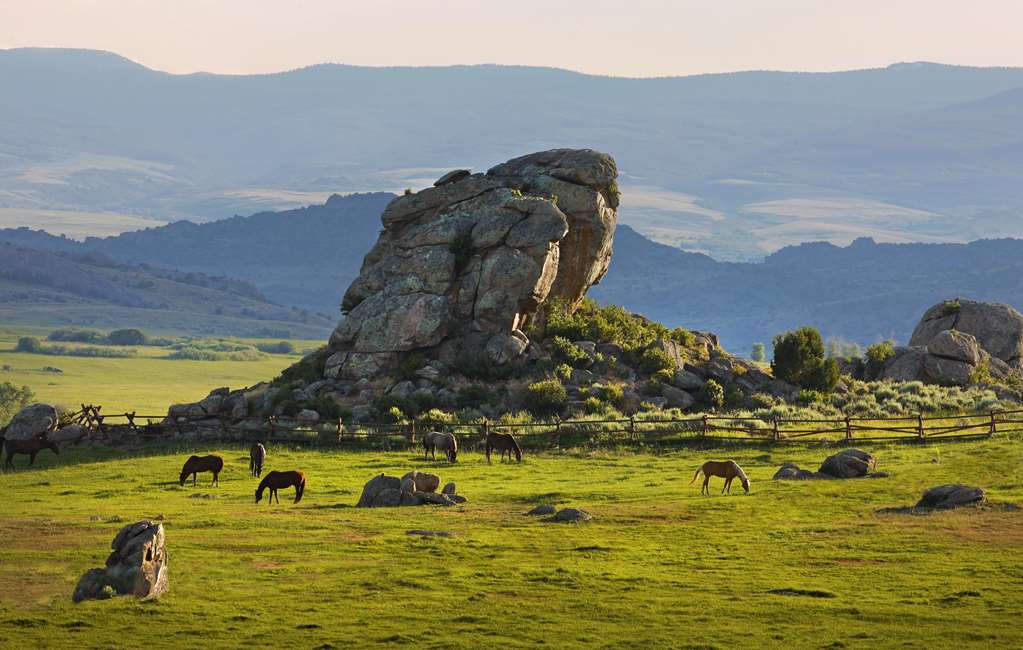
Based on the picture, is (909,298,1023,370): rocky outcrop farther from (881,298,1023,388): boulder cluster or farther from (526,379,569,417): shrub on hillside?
(526,379,569,417): shrub on hillside

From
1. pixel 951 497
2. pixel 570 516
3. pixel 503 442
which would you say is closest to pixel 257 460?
pixel 503 442

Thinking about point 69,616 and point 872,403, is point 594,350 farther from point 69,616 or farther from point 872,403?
point 69,616

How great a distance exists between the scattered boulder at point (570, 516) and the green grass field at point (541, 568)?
0.68m

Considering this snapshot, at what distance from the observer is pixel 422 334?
80938mm

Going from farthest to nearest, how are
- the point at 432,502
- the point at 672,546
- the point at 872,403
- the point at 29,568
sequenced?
the point at 872,403 < the point at 432,502 < the point at 672,546 < the point at 29,568

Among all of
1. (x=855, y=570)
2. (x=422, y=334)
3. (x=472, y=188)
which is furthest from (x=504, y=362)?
(x=855, y=570)

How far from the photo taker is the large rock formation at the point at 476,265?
81312mm

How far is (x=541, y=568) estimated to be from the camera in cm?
3616

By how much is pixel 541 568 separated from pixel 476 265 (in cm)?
4892

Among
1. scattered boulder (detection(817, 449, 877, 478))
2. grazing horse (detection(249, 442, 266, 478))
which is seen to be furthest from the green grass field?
grazing horse (detection(249, 442, 266, 478))

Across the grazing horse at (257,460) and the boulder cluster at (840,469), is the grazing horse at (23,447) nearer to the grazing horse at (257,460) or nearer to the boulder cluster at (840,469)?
the grazing horse at (257,460)

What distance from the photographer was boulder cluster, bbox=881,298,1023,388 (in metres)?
94.2

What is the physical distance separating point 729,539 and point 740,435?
2985 centimetres

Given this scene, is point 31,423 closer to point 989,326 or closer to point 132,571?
point 132,571
